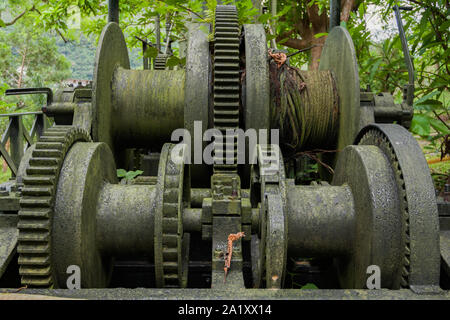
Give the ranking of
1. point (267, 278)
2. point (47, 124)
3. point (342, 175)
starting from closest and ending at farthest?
point (267, 278), point (342, 175), point (47, 124)

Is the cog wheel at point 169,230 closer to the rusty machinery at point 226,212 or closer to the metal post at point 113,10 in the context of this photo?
the rusty machinery at point 226,212

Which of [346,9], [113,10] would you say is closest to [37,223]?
[113,10]

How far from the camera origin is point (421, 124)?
148 inches

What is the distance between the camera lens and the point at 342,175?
9.67ft

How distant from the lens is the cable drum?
394 cm

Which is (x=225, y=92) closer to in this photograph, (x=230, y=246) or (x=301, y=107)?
(x=301, y=107)

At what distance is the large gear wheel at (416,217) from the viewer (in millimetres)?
2168

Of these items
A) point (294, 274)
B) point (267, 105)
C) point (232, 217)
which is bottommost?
point (294, 274)

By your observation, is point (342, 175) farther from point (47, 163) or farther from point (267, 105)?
point (47, 163)

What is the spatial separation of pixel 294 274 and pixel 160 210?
1.27 m

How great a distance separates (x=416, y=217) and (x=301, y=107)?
6.59 feet

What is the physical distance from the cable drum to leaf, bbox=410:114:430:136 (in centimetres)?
69

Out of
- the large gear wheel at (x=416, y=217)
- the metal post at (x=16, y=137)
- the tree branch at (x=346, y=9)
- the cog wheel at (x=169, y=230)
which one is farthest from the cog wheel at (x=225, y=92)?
the tree branch at (x=346, y=9)
